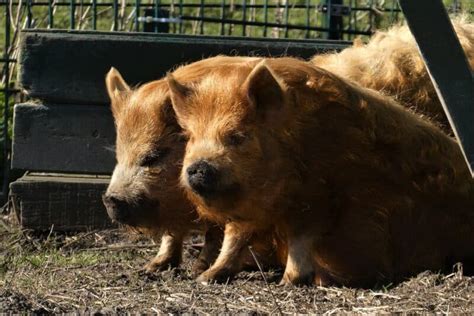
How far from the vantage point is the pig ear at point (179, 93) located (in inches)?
256

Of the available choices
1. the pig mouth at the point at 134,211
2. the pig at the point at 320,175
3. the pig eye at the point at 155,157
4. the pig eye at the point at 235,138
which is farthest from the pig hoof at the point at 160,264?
the pig eye at the point at 235,138

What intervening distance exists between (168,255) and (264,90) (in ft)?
4.73

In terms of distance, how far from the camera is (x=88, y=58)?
8.37 metres

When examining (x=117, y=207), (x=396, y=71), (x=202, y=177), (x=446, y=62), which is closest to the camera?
(x=446, y=62)

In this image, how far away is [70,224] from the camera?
335 inches

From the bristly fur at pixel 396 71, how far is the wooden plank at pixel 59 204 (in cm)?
186

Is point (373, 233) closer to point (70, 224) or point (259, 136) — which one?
point (259, 136)

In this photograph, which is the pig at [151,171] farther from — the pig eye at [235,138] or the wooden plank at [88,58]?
the wooden plank at [88,58]

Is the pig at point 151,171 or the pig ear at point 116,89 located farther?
the pig ear at point 116,89

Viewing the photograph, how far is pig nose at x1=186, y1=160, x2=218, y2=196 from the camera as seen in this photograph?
19.9ft

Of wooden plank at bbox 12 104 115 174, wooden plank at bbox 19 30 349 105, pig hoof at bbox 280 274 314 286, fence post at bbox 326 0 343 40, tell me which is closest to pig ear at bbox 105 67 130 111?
wooden plank at bbox 19 30 349 105

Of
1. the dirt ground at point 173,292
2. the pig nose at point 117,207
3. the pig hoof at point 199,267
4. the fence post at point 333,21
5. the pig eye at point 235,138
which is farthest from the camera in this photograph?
the fence post at point 333,21

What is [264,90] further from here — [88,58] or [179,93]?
[88,58]

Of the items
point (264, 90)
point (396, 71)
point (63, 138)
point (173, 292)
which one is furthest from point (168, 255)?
point (396, 71)
